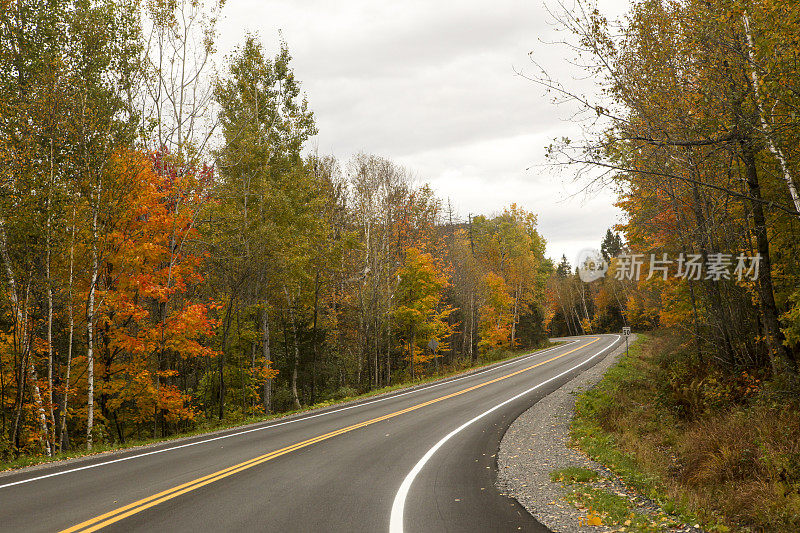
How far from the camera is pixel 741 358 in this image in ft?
40.5

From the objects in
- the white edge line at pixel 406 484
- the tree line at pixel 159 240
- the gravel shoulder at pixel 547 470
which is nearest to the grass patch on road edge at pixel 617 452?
the gravel shoulder at pixel 547 470

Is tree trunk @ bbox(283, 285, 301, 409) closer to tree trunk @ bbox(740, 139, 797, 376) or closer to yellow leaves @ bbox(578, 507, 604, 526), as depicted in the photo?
tree trunk @ bbox(740, 139, 797, 376)

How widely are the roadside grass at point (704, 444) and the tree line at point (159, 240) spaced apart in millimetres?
12238

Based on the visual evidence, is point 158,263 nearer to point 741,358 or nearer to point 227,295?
point 227,295

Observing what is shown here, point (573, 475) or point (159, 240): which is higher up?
point (159, 240)

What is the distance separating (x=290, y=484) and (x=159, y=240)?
1128 centimetres

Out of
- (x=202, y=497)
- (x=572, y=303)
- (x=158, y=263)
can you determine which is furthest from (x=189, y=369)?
(x=572, y=303)

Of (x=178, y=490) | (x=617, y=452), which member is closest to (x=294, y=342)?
(x=178, y=490)

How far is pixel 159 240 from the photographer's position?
14.9 meters

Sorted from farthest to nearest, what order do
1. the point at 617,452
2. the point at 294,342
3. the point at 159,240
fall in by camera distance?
the point at 294,342, the point at 159,240, the point at 617,452

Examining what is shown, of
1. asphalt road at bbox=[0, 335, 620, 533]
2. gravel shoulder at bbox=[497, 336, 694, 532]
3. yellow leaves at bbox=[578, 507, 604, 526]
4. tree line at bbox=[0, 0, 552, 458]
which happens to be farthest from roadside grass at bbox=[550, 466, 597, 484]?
tree line at bbox=[0, 0, 552, 458]

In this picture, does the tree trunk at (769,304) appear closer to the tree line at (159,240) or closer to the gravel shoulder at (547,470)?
the gravel shoulder at (547,470)

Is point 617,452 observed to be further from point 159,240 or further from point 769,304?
point 159,240

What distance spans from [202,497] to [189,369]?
23308mm
